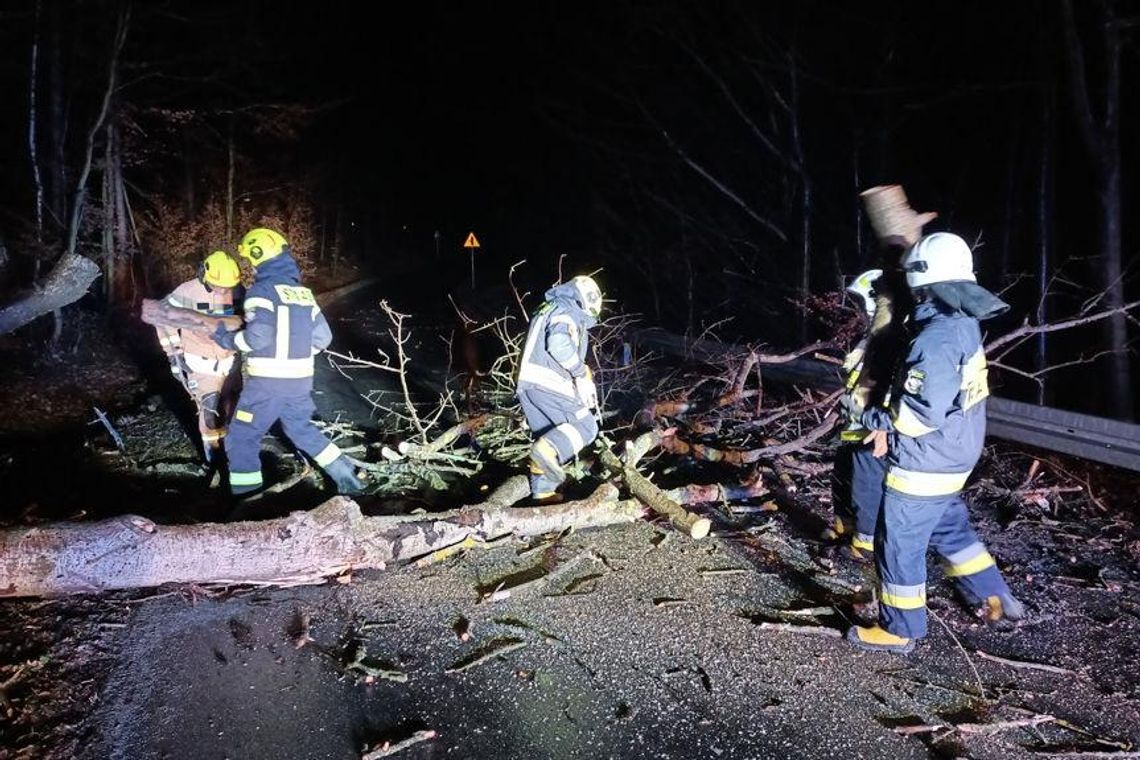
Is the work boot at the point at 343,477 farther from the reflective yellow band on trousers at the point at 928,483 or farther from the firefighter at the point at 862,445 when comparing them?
the reflective yellow band on trousers at the point at 928,483

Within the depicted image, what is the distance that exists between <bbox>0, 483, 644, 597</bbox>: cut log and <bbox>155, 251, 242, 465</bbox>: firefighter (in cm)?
173

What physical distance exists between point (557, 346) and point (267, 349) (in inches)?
71.8

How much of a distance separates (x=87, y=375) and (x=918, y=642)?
9.24 metres

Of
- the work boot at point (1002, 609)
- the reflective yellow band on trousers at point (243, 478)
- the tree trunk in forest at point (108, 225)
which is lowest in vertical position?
the work boot at point (1002, 609)

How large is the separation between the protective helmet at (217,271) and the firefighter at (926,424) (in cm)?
434

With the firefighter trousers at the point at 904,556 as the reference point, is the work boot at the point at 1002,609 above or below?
below

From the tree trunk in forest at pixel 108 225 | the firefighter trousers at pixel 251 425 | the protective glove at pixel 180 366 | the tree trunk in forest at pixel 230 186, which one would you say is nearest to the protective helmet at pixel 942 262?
the firefighter trousers at pixel 251 425

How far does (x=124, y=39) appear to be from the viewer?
32.0 ft

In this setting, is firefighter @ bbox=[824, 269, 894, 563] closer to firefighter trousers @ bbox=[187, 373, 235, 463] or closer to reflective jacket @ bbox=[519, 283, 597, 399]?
reflective jacket @ bbox=[519, 283, 597, 399]

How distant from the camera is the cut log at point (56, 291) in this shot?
371 cm

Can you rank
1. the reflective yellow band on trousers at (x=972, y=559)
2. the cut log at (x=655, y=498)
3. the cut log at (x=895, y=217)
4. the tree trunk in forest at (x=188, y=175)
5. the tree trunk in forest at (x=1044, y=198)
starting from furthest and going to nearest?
the tree trunk in forest at (x=188, y=175), the tree trunk in forest at (x=1044, y=198), the cut log at (x=895, y=217), the cut log at (x=655, y=498), the reflective yellow band on trousers at (x=972, y=559)

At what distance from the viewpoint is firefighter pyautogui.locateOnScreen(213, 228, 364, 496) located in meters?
4.33

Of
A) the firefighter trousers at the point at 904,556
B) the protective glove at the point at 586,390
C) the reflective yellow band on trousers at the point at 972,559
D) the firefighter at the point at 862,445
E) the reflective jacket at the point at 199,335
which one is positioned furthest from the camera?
the reflective jacket at the point at 199,335

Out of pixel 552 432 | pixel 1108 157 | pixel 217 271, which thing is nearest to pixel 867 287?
pixel 552 432
